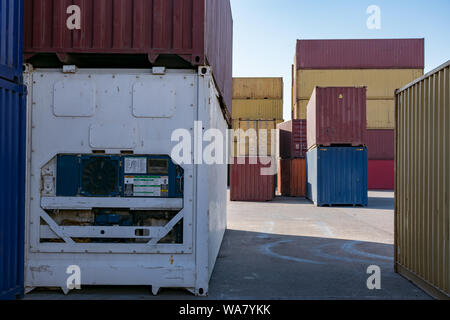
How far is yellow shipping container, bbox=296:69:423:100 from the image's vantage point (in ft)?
115

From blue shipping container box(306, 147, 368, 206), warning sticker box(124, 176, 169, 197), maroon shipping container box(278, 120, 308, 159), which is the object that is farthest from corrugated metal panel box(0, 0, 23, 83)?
maroon shipping container box(278, 120, 308, 159)

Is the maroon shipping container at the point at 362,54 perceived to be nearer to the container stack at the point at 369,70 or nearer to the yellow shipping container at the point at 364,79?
the container stack at the point at 369,70

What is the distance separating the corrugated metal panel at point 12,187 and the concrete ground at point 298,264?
545 millimetres

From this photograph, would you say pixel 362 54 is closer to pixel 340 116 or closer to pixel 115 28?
pixel 340 116

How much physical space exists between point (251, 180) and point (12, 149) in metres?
16.1

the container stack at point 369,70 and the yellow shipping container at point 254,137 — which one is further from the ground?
the container stack at point 369,70

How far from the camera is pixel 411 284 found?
19.6 feet

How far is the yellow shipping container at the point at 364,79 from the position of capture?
35.0m

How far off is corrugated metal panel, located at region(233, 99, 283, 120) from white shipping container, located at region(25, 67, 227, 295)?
26.3 m

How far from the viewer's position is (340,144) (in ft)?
60.0

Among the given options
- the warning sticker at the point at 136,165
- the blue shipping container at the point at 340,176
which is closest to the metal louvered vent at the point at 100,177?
the warning sticker at the point at 136,165

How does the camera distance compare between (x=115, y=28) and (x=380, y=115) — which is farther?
(x=380, y=115)

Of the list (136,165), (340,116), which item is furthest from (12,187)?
(340,116)
